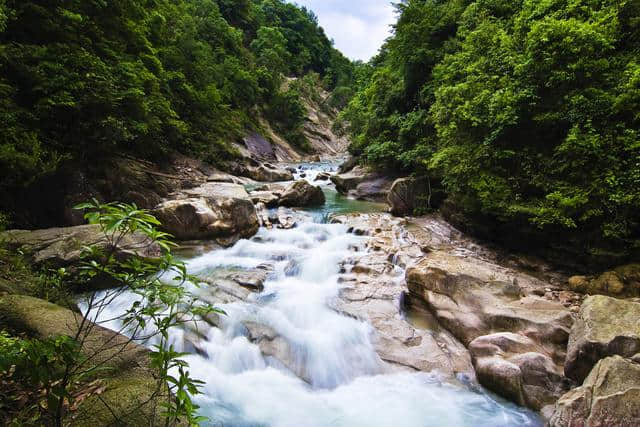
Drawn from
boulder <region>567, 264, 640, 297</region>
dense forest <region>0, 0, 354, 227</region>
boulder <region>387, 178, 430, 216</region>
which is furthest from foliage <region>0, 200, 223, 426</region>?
boulder <region>387, 178, 430, 216</region>

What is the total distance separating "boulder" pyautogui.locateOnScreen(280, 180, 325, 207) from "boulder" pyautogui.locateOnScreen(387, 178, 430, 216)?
135 inches

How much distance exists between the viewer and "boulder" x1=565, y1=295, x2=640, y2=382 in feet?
10.8

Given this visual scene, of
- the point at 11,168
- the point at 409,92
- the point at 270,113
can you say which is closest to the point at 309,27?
the point at 270,113

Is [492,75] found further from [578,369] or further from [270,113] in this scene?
[270,113]

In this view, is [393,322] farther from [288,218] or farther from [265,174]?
[265,174]

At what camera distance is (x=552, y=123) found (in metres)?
5.98

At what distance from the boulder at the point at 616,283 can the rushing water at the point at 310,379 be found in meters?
3.15

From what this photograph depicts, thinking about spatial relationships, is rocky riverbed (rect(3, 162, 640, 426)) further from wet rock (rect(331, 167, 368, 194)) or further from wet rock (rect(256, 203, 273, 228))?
wet rock (rect(331, 167, 368, 194))

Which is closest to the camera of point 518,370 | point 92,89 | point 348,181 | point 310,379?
point 518,370

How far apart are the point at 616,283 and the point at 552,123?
329 cm

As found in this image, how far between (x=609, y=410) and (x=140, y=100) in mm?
10390

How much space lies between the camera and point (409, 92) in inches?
538

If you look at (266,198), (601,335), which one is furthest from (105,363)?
(266,198)

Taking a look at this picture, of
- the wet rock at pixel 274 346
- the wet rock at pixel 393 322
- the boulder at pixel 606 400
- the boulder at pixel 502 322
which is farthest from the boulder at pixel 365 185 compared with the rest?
the boulder at pixel 606 400
